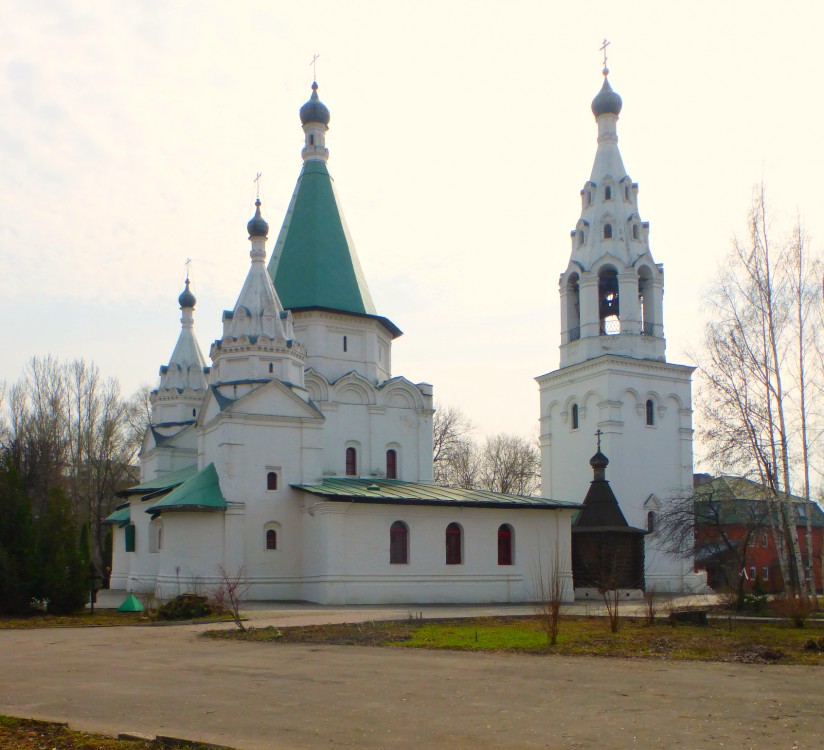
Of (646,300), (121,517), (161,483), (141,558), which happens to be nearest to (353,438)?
(161,483)

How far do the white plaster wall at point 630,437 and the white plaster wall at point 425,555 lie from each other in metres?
6.88

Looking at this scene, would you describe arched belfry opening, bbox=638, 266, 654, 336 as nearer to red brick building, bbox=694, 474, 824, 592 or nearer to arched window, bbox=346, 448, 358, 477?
red brick building, bbox=694, 474, 824, 592

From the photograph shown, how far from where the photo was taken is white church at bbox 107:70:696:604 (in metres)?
25.4

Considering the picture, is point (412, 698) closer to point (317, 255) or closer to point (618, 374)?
point (317, 255)

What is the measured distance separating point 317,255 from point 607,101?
14617 mm

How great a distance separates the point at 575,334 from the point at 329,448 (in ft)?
40.7

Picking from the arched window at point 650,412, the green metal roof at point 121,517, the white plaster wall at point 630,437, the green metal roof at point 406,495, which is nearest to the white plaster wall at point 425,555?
the green metal roof at point 406,495

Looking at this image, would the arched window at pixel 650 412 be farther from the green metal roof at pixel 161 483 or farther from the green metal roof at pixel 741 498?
the green metal roof at pixel 161 483

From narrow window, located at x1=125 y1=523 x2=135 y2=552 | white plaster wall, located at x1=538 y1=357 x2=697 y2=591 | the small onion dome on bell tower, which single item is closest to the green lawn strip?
narrow window, located at x1=125 y1=523 x2=135 y2=552

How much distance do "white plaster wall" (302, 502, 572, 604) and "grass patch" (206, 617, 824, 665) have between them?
23.6 feet

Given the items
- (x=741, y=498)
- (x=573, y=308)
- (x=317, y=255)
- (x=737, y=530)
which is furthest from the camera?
(x=737, y=530)

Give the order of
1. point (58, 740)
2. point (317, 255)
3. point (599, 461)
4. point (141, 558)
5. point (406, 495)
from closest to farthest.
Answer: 1. point (58, 740)
2. point (406, 495)
3. point (141, 558)
4. point (317, 255)
5. point (599, 461)

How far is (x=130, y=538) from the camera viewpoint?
1248 inches

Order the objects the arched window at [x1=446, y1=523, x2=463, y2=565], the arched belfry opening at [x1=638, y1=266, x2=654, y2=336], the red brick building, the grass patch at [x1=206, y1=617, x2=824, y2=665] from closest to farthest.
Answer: the grass patch at [x1=206, y1=617, x2=824, y2=665] < the red brick building < the arched window at [x1=446, y1=523, x2=463, y2=565] < the arched belfry opening at [x1=638, y1=266, x2=654, y2=336]
